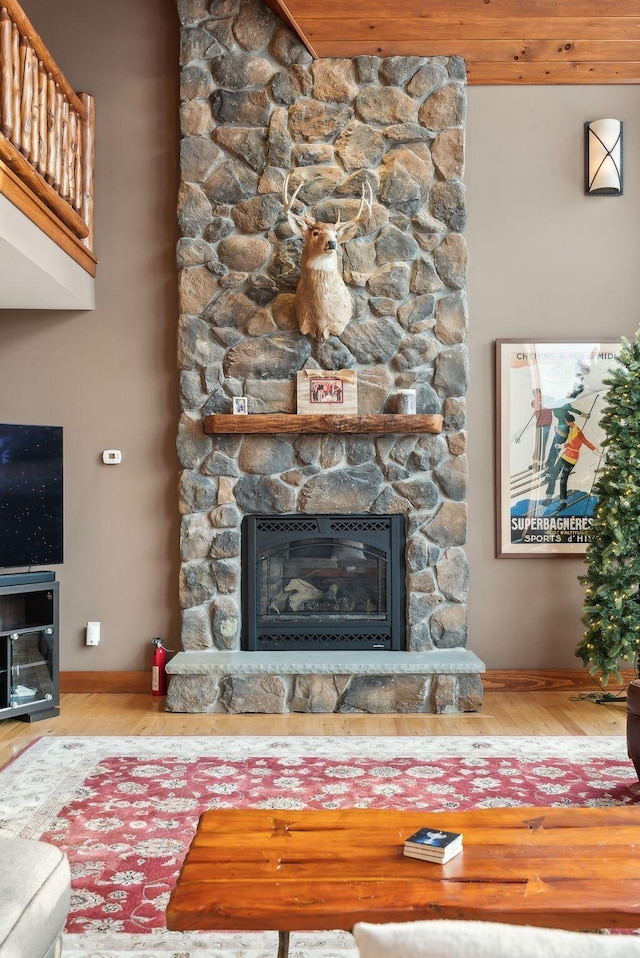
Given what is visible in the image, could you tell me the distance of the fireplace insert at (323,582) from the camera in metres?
4.84

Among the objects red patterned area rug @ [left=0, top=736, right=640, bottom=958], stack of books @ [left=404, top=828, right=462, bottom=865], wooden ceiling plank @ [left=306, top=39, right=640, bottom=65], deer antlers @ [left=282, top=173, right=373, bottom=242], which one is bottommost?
red patterned area rug @ [left=0, top=736, right=640, bottom=958]

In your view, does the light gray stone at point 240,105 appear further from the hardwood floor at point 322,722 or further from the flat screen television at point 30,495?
the hardwood floor at point 322,722

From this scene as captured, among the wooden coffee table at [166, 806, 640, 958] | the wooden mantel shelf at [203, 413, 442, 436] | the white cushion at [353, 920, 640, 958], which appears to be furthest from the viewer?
the wooden mantel shelf at [203, 413, 442, 436]

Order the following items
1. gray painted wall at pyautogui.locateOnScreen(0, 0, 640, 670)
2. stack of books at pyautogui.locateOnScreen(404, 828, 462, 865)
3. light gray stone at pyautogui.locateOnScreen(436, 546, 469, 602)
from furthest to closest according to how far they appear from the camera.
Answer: gray painted wall at pyautogui.locateOnScreen(0, 0, 640, 670)
light gray stone at pyautogui.locateOnScreen(436, 546, 469, 602)
stack of books at pyautogui.locateOnScreen(404, 828, 462, 865)

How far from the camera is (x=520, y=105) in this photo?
5.05 metres

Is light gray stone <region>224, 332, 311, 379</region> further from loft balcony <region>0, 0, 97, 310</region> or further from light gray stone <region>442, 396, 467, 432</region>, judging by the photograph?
loft balcony <region>0, 0, 97, 310</region>

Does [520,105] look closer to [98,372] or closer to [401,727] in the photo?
[98,372]

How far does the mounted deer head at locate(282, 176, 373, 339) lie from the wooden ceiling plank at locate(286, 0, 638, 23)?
880mm

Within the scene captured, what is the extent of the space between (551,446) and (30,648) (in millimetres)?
3205

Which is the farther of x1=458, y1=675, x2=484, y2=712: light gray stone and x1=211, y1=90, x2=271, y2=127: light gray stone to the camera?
x1=211, y1=90, x2=271, y2=127: light gray stone

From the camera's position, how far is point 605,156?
4.98m

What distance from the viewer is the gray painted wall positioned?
5.02 m

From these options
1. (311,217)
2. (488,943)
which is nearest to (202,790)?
(488,943)

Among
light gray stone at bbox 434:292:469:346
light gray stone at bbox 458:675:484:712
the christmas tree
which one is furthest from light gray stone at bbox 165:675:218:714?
light gray stone at bbox 434:292:469:346
